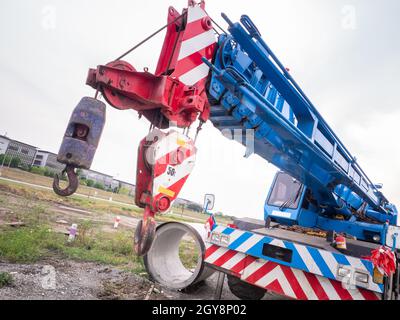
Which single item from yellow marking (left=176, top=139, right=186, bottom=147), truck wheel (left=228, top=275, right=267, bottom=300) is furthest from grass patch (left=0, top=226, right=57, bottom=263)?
yellow marking (left=176, top=139, right=186, bottom=147)

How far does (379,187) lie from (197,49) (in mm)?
5945

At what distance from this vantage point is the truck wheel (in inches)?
129

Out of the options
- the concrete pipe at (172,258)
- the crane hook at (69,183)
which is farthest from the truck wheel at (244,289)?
the crane hook at (69,183)

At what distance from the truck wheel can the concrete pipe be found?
1.24 feet

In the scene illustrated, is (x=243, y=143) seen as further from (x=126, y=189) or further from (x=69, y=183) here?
(x=126, y=189)

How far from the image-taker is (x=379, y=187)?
5914mm

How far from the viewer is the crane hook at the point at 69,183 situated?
133 centimetres

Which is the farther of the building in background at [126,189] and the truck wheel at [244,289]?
the building in background at [126,189]

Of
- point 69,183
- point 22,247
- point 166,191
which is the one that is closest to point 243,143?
point 166,191

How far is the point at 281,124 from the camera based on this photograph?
2.49 metres

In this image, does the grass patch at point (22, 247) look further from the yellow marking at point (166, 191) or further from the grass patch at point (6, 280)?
the yellow marking at point (166, 191)

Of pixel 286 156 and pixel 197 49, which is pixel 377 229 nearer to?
pixel 286 156

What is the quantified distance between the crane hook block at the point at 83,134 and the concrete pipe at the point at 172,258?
2.44 metres
